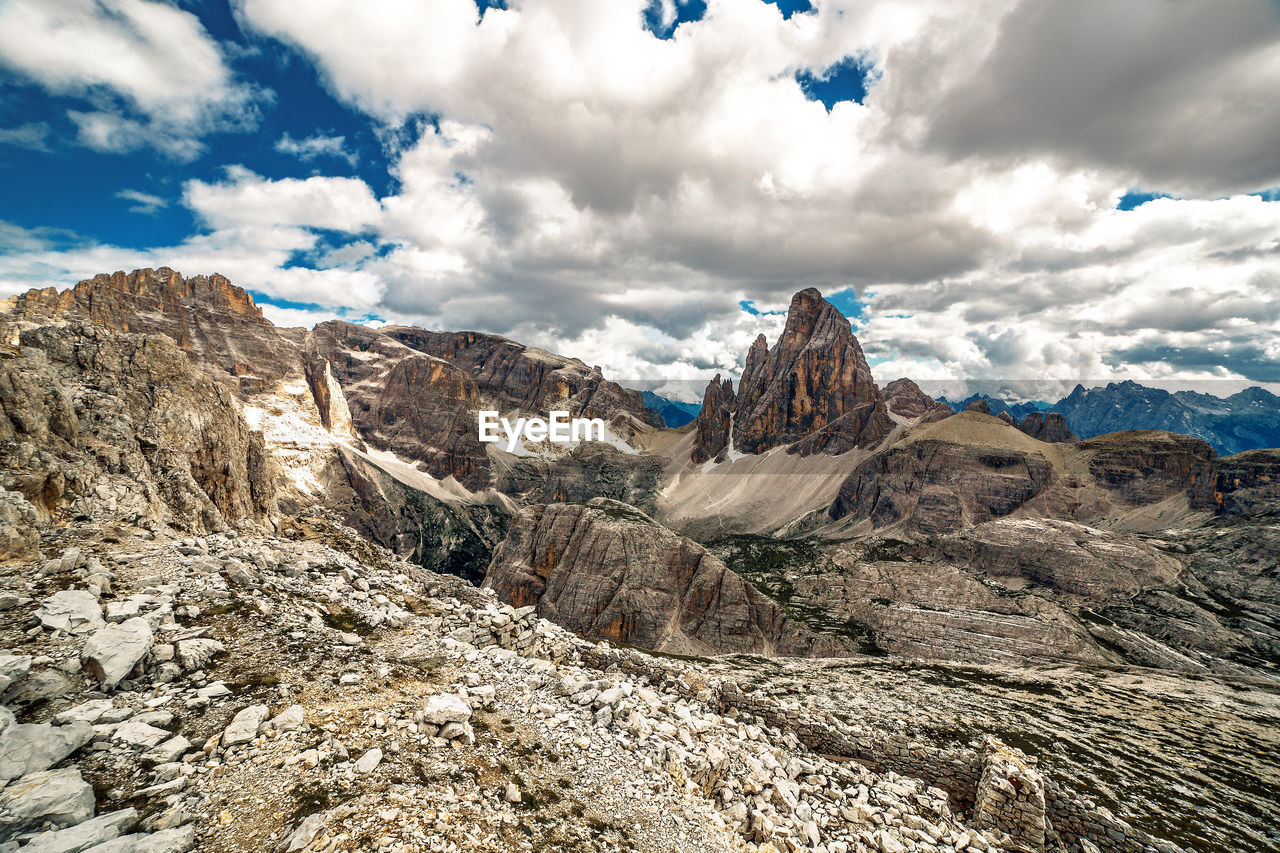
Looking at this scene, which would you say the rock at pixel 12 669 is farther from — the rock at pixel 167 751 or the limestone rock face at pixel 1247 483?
the limestone rock face at pixel 1247 483

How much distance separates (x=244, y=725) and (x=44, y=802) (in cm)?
395

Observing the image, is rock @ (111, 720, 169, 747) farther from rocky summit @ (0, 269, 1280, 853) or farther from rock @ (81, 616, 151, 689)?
rock @ (81, 616, 151, 689)

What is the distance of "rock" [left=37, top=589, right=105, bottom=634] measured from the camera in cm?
1552

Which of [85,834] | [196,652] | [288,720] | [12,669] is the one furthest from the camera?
[196,652]

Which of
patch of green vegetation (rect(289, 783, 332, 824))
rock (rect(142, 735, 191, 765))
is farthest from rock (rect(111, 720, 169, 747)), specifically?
patch of green vegetation (rect(289, 783, 332, 824))

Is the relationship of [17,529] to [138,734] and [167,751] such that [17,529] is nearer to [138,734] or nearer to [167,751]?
[138,734]

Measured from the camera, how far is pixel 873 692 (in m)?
44.9

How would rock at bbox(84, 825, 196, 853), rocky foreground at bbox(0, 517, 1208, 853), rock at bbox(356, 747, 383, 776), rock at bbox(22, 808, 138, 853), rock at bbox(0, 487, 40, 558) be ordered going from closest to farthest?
rock at bbox(22, 808, 138, 853), rock at bbox(84, 825, 196, 853), rocky foreground at bbox(0, 517, 1208, 853), rock at bbox(356, 747, 383, 776), rock at bbox(0, 487, 40, 558)

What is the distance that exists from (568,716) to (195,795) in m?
11.7

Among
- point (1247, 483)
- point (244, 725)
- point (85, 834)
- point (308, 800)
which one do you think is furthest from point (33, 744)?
point (1247, 483)

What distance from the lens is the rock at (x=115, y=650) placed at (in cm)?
1441

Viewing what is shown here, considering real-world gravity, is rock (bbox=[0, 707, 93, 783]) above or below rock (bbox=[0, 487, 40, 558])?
below

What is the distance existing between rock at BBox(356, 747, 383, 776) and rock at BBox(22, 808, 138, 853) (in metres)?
4.53

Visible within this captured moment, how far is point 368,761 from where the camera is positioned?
14148mm
